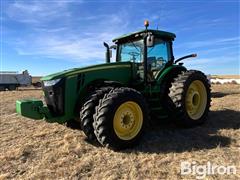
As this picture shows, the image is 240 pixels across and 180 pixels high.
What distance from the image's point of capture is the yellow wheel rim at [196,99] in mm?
7488

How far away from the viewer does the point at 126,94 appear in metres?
5.62

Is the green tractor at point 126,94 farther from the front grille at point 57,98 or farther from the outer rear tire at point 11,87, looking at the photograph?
the outer rear tire at point 11,87

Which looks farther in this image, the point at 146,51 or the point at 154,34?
the point at 154,34

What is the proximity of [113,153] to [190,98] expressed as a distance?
301cm

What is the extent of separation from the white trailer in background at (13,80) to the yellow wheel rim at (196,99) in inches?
1360

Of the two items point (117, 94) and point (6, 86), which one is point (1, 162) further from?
point (6, 86)

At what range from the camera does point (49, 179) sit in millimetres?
4363

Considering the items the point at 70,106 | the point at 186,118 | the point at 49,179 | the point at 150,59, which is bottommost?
the point at 49,179

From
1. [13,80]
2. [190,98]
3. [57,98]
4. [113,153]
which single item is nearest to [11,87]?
[13,80]

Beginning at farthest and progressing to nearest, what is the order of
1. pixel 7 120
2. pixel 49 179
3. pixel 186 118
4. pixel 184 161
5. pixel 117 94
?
1. pixel 7 120
2. pixel 186 118
3. pixel 117 94
4. pixel 184 161
5. pixel 49 179

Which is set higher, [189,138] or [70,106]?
[70,106]

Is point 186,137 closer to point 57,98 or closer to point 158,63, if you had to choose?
point 158,63

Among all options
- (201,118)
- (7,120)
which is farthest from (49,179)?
(7,120)

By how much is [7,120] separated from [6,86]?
31347 mm
